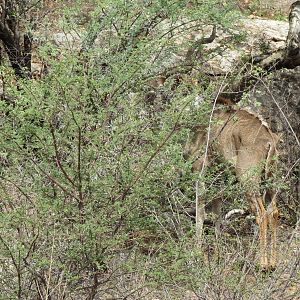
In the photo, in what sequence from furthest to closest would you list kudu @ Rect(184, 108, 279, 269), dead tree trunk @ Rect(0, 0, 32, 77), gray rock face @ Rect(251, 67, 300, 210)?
gray rock face @ Rect(251, 67, 300, 210) < dead tree trunk @ Rect(0, 0, 32, 77) < kudu @ Rect(184, 108, 279, 269)

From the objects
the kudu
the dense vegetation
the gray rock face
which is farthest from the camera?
the gray rock face

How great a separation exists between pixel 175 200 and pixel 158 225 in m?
0.28

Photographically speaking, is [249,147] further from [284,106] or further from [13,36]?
[13,36]

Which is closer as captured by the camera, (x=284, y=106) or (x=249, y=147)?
(x=249, y=147)

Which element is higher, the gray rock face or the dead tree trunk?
the dead tree trunk

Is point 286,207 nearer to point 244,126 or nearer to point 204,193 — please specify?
point 244,126

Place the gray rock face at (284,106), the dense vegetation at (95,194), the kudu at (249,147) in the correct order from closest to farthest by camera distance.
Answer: the dense vegetation at (95,194), the kudu at (249,147), the gray rock face at (284,106)

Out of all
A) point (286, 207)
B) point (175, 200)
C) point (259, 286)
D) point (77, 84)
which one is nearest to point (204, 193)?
point (175, 200)

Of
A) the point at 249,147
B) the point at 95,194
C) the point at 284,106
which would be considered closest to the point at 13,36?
the point at 249,147

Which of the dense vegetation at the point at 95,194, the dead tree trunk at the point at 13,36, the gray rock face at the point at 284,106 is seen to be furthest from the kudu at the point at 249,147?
the dead tree trunk at the point at 13,36

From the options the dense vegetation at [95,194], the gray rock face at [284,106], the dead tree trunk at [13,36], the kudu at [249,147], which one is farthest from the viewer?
the gray rock face at [284,106]

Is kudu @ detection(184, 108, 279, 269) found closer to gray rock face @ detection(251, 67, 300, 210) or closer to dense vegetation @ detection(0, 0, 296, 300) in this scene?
gray rock face @ detection(251, 67, 300, 210)

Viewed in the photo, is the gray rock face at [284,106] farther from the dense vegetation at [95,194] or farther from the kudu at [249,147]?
the dense vegetation at [95,194]

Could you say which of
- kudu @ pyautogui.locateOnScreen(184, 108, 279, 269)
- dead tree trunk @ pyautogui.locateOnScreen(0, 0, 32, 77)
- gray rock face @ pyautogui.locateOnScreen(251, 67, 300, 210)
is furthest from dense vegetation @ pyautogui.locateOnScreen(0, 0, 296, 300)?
gray rock face @ pyautogui.locateOnScreen(251, 67, 300, 210)
